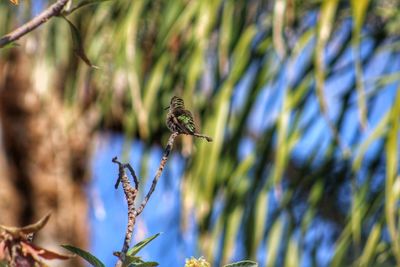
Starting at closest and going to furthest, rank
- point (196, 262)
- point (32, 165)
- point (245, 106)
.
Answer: point (196, 262)
point (245, 106)
point (32, 165)

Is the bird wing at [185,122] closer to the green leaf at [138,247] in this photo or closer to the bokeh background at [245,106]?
the green leaf at [138,247]

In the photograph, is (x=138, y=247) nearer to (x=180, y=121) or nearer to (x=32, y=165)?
(x=180, y=121)

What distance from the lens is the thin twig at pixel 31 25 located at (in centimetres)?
39

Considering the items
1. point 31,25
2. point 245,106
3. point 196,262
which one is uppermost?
point 245,106

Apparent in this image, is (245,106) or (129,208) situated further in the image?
(245,106)

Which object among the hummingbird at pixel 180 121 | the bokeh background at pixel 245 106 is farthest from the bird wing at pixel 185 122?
the bokeh background at pixel 245 106

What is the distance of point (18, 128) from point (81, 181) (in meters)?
0.30

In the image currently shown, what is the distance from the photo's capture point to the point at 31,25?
402 mm

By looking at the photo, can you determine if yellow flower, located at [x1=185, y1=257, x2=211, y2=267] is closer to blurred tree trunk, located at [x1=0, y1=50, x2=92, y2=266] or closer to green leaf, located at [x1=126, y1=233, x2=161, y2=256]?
green leaf, located at [x1=126, y1=233, x2=161, y2=256]

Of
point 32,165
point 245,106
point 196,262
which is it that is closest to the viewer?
point 196,262

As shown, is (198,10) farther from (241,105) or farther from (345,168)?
(345,168)

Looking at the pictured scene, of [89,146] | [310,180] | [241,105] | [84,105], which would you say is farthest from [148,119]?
[89,146]

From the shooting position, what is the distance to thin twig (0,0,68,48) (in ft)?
1.29

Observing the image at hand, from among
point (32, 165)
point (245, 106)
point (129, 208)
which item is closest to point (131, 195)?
point (129, 208)
